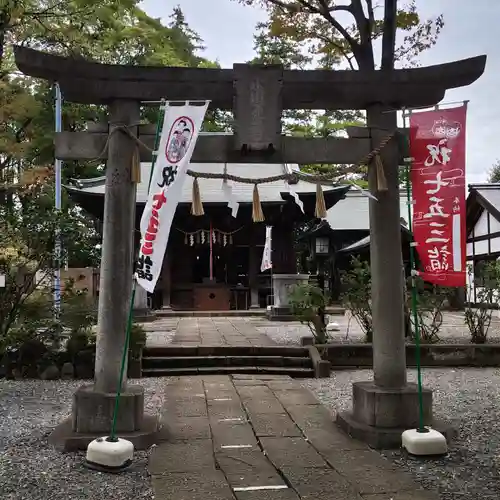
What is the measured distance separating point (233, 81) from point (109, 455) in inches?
145

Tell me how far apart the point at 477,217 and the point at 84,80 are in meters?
19.3

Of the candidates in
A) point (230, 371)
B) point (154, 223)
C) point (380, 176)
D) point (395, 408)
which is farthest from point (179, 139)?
point (230, 371)

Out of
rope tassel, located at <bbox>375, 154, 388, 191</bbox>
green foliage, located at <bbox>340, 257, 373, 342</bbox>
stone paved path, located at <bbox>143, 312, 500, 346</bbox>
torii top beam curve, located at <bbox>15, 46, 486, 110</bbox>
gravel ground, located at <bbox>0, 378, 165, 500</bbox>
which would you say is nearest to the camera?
gravel ground, located at <bbox>0, 378, 165, 500</bbox>

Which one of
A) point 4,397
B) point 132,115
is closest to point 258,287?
point 4,397

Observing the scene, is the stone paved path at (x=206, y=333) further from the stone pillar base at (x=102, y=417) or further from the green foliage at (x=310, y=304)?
the stone pillar base at (x=102, y=417)

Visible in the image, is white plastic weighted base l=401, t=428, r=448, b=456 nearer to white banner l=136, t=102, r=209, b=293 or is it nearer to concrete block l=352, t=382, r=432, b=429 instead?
concrete block l=352, t=382, r=432, b=429

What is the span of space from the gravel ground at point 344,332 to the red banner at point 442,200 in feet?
19.0

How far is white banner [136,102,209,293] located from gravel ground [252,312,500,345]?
6.29 metres

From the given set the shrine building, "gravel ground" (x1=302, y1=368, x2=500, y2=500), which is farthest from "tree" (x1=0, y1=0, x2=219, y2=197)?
"gravel ground" (x1=302, y1=368, x2=500, y2=500)

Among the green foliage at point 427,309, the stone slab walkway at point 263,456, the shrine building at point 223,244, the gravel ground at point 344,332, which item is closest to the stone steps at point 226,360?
the gravel ground at point 344,332

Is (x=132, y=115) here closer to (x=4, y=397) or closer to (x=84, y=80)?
(x=84, y=80)

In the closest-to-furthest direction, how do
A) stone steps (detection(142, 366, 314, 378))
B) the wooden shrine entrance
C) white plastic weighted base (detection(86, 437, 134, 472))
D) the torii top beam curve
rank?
white plastic weighted base (detection(86, 437, 134, 472))
the torii top beam curve
stone steps (detection(142, 366, 314, 378))
the wooden shrine entrance

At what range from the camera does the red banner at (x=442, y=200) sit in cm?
507

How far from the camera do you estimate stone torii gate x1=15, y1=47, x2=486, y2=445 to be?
16.9 feet
